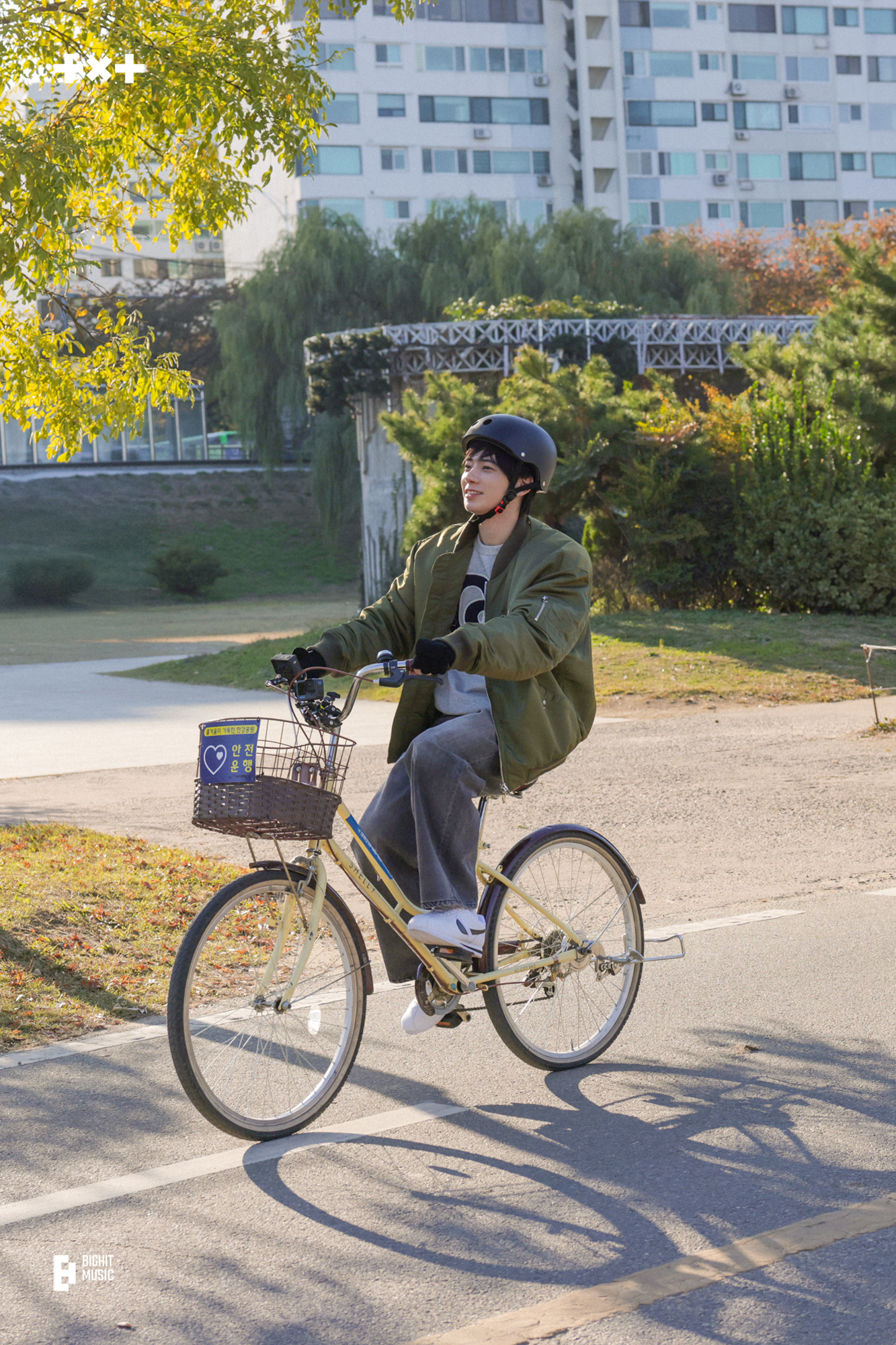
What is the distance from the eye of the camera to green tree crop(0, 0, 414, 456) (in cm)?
747

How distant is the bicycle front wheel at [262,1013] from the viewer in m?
3.99

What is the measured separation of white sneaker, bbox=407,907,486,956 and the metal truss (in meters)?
25.4

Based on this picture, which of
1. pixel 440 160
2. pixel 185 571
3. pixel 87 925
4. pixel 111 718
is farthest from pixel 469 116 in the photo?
pixel 87 925

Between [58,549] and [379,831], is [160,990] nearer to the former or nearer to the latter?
[379,831]

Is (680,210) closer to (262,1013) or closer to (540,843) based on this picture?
(540,843)

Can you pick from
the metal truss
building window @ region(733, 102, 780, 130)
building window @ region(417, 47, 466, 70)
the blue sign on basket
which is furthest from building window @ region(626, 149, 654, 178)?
the blue sign on basket

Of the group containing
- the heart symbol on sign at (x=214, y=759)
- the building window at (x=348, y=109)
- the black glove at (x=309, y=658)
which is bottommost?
the heart symbol on sign at (x=214, y=759)

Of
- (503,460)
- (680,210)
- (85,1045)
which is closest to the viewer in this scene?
(503,460)

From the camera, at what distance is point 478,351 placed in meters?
29.9

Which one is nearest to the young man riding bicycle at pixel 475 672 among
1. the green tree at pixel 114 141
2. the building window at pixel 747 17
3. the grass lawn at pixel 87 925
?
the grass lawn at pixel 87 925

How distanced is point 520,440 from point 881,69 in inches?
2967

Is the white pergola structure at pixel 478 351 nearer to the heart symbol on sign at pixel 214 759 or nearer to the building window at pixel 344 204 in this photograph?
the heart symbol on sign at pixel 214 759

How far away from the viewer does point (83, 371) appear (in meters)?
8.23

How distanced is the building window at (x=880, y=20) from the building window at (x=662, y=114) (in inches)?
375
